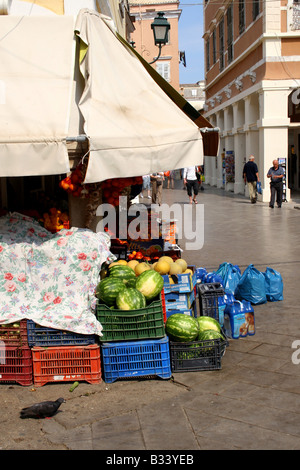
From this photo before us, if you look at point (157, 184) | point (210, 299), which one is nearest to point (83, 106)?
point (210, 299)

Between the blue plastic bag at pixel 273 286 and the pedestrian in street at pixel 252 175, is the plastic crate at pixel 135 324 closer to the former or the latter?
the blue plastic bag at pixel 273 286

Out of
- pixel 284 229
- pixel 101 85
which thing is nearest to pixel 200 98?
pixel 284 229

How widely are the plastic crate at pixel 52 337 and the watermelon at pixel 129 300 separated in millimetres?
422

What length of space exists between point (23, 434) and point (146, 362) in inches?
55.0

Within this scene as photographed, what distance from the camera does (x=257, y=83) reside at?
21.3 meters

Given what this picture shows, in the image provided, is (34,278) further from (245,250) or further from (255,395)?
(245,250)

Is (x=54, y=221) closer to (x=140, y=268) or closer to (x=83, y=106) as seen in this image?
(x=140, y=268)

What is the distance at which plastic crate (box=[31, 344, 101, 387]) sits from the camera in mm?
5254

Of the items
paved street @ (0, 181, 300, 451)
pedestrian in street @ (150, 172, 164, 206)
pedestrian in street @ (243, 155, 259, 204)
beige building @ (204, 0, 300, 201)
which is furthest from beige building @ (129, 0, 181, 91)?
paved street @ (0, 181, 300, 451)

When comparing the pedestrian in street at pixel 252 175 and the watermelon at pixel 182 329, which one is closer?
the watermelon at pixel 182 329

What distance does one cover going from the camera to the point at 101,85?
5887 millimetres

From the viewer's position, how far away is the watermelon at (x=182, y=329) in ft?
17.6

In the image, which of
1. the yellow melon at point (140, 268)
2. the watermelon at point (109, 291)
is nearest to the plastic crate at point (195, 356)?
the watermelon at point (109, 291)

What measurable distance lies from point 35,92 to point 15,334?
8.08 ft
